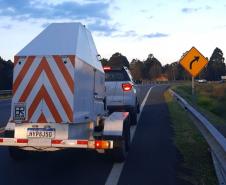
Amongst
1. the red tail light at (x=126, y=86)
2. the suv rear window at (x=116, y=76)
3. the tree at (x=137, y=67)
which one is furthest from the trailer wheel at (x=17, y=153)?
the tree at (x=137, y=67)

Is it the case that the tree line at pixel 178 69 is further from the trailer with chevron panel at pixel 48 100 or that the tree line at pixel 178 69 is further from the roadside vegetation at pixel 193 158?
the trailer with chevron panel at pixel 48 100

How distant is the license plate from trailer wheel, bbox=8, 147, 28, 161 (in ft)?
4.53

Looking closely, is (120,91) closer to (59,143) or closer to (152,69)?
(59,143)

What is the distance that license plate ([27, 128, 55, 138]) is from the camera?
951 centimetres

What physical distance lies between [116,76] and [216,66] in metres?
170

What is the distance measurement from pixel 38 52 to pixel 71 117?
1.39 metres

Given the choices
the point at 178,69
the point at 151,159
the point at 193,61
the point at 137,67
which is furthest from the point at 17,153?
the point at 178,69

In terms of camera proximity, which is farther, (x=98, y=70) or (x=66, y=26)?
(x=98, y=70)

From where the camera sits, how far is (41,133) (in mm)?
9539

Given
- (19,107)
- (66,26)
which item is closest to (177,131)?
(66,26)

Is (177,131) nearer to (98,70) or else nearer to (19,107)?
(98,70)

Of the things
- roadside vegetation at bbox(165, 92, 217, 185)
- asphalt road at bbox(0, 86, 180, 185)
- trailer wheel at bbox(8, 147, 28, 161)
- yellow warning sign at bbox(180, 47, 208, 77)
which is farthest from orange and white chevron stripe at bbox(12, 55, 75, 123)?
yellow warning sign at bbox(180, 47, 208, 77)

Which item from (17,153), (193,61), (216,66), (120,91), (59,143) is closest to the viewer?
(59,143)

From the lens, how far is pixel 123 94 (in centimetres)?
1788
